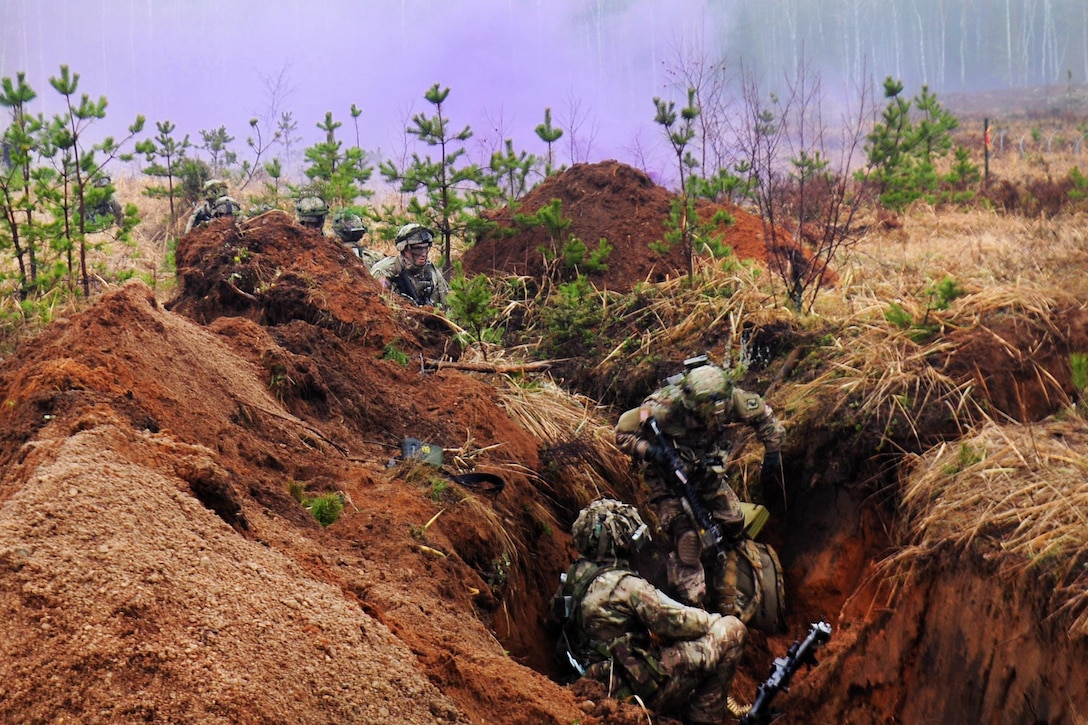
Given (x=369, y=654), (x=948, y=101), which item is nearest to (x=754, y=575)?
(x=369, y=654)

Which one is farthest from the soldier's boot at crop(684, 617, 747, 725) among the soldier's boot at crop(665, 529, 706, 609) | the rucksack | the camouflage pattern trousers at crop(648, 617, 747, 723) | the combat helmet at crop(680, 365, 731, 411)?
the combat helmet at crop(680, 365, 731, 411)

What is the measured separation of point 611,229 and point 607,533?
277 inches

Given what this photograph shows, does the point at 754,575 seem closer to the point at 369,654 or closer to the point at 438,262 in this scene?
the point at 369,654

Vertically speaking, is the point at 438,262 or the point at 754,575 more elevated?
the point at 438,262

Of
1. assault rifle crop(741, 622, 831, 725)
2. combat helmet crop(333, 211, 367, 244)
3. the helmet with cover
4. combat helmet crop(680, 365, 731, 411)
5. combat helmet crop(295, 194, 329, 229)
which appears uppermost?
the helmet with cover

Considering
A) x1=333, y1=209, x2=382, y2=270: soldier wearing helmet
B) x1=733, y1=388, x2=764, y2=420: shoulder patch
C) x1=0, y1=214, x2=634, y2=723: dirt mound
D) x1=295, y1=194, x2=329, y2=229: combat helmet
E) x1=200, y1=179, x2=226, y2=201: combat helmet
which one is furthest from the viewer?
x1=200, y1=179, x2=226, y2=201: combat helmet

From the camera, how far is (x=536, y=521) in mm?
6297

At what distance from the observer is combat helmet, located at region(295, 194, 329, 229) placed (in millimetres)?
11070

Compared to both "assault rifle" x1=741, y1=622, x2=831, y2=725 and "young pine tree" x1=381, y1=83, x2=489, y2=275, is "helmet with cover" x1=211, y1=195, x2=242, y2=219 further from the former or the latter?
"assault rifle" x1=741, y1=622, x2=831, y2=725

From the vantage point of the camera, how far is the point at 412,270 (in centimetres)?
989

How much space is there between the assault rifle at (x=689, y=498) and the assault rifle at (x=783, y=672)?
89cm

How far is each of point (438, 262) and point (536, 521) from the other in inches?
273

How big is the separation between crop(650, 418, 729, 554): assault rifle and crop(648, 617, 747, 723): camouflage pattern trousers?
94cm

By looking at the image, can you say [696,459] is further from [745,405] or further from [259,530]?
[259,530]
